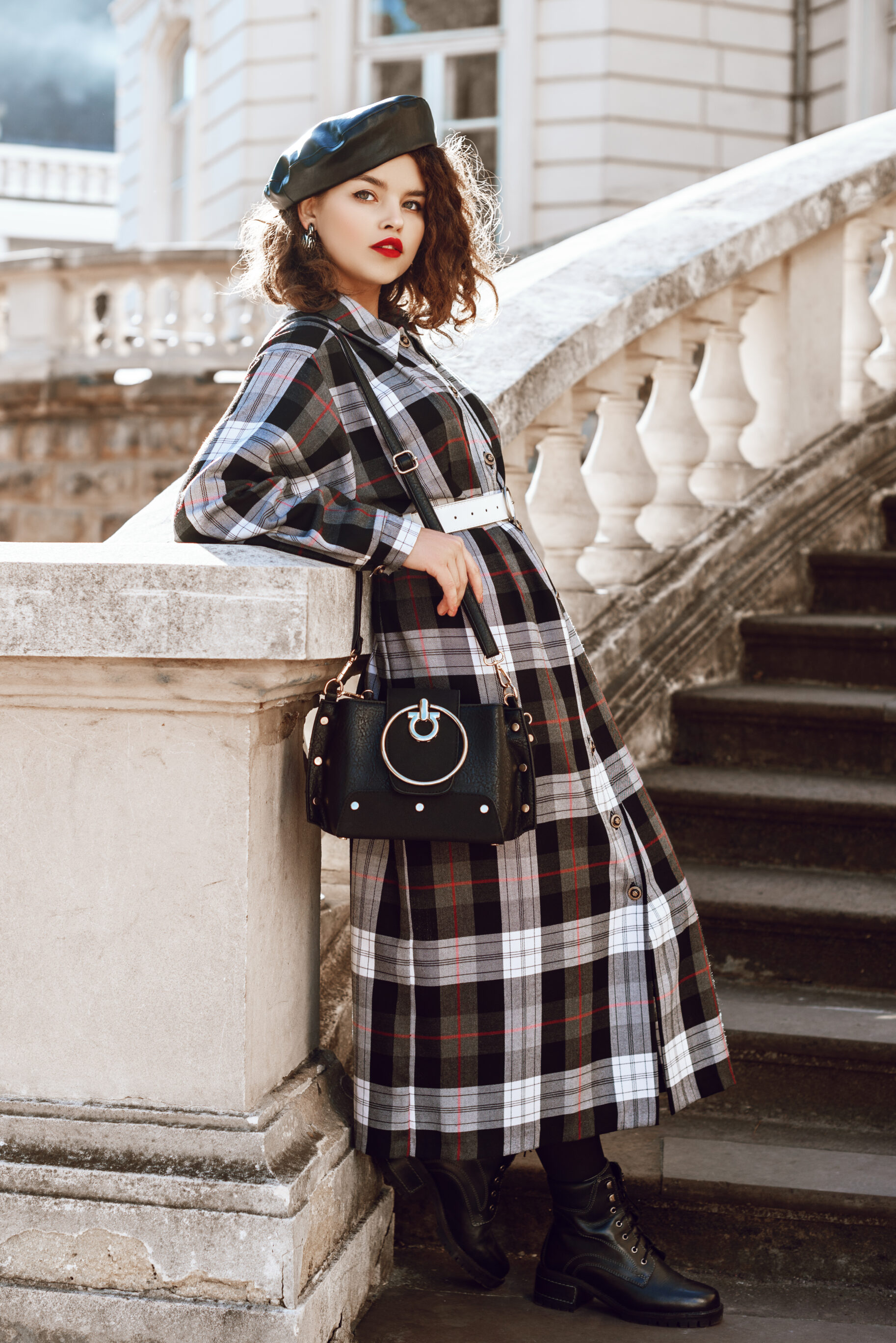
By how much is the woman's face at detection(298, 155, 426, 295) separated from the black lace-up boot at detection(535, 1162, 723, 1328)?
129cm

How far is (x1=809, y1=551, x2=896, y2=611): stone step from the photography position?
3.48m

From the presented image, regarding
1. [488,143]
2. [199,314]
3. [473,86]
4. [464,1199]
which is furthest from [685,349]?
[473,86]

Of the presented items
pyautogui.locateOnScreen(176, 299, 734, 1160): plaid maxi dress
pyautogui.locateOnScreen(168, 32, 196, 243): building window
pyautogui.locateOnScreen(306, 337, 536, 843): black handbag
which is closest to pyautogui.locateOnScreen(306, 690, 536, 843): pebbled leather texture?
pyautogui.locateOnScreen(306, 337, 536, 843): black handbag

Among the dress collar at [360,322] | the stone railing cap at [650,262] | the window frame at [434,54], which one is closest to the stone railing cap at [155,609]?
the dress collar at [360,322]

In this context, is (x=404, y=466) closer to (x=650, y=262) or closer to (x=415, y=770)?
(x=415, y=770)

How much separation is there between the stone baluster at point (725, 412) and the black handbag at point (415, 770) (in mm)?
1916

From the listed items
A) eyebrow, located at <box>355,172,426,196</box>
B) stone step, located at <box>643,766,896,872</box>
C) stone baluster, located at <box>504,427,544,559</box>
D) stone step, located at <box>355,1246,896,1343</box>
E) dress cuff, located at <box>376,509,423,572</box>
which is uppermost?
eyebrow, located at <box>355,172,426,196</box>

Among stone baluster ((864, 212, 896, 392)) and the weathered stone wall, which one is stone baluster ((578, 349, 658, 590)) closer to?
stone baluster ((864, 212, 896, 392))

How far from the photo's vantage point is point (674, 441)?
10.7 feet

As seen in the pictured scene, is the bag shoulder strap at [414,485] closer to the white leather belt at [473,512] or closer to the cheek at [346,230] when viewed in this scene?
the white leather belt at [473,512]

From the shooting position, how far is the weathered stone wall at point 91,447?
28.1ft

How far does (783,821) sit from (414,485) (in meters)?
1.40

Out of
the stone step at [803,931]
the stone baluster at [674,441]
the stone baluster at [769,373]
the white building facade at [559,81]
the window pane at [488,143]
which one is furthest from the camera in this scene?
the window pane at [488,143]

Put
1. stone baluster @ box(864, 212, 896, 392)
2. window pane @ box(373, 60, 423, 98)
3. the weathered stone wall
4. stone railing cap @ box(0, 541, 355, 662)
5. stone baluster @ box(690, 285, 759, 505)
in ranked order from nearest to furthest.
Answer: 1. stone railing cap @ box(0, 541, 355, 662)
2. stone baluster @ box(690, 285, 759, 505)
3. stone baluster @ box(864, 212, 896, 392)
4. the weathered stone wall
5. window pane @ box(373, 60, 423, 98)
